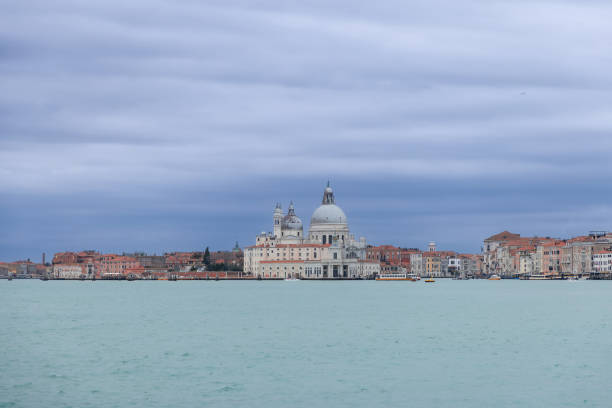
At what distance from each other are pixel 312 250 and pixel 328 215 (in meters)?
9.46

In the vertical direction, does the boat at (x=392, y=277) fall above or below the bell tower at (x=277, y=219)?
below

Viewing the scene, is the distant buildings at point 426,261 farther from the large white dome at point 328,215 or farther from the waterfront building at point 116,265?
the waterfront building at point 116,265

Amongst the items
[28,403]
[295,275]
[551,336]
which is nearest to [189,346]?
[28,403]

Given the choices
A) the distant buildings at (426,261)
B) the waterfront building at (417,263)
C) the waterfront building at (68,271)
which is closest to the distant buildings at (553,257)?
the distant buildings at (426,261)

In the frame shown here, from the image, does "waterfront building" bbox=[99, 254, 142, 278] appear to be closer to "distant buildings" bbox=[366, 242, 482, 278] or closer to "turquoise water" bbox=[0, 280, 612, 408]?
"distant buildings" bbox=[366, 242, 482, 278]

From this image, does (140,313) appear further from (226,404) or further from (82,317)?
(226,404)

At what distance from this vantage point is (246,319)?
31.7 m

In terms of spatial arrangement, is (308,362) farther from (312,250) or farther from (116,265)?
(116,265)

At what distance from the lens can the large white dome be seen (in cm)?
12769

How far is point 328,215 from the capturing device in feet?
Result: 421

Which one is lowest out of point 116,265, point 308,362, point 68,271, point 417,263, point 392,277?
point 308,362

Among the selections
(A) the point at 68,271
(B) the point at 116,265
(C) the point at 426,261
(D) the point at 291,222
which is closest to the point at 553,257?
(C) the point at 426,261

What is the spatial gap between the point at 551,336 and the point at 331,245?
96913mm

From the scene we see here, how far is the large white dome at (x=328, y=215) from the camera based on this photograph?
419 feet
